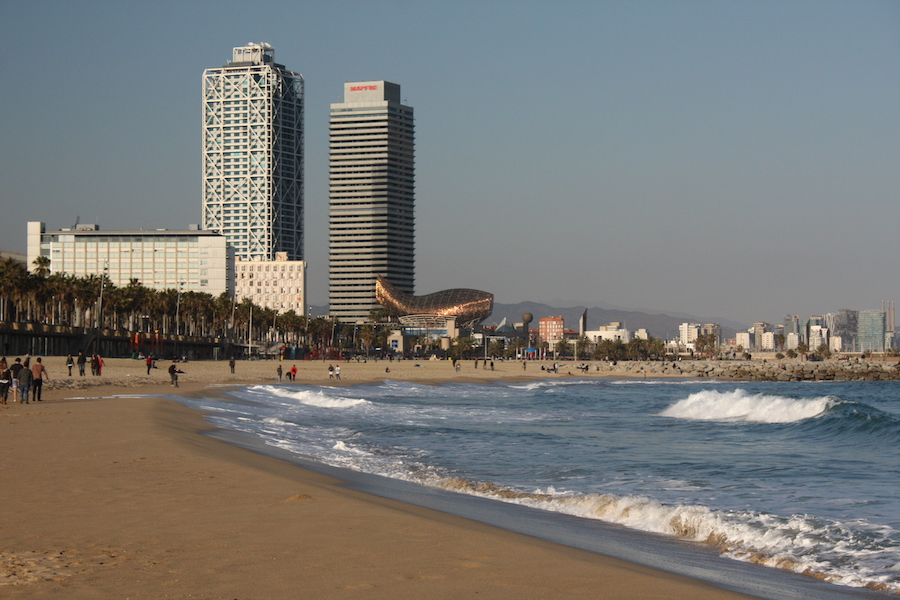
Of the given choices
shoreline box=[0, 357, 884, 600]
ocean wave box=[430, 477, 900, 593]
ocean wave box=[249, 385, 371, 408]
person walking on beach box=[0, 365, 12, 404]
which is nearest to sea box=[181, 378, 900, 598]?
ocean wave box=[430, 477, 900, 593]

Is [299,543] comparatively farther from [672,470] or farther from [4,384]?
[4,384]

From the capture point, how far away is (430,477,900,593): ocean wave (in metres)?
8.73

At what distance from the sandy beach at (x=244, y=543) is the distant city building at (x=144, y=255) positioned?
155 metres

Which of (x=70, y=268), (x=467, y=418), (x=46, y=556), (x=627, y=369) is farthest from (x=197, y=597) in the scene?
(x=70, y=268)

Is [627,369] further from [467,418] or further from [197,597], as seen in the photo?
[197,597]

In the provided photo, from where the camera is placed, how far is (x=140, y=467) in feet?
39.2

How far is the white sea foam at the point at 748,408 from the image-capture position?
110ft

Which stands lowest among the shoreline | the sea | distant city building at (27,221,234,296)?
the sea

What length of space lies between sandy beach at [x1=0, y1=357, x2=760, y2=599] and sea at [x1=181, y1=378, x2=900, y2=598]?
60.6 inches

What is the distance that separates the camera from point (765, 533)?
10.2m

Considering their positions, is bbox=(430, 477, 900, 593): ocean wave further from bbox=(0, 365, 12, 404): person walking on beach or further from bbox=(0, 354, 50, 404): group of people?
bbox=(0, 365, 12, 404): person walking on beach

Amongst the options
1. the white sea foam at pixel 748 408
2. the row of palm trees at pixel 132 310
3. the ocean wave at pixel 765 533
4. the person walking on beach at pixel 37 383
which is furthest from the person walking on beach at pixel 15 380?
the row of palm trees at pixel 132 310

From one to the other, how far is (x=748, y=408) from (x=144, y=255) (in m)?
148

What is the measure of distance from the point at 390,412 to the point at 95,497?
25.0 meters
